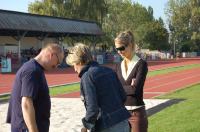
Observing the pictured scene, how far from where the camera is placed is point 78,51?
4.88m

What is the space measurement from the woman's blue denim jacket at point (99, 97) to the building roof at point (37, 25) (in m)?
38.8

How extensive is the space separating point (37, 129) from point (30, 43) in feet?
178

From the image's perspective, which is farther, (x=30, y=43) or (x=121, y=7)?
(x=121, y=7)

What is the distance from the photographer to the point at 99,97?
4887 mm

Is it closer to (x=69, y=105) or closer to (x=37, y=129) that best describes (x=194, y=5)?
(x=69, y=105)

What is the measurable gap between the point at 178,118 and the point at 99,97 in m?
7.15

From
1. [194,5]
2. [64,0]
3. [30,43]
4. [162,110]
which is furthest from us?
[194,5]

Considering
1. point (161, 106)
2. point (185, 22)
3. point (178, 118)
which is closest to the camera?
point (178, 118)

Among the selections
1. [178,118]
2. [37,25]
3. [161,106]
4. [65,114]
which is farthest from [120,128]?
[37,25]

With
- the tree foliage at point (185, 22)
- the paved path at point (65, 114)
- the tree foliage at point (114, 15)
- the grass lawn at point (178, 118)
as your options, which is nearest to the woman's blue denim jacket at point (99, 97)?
the grass lawn at point (178, 118)

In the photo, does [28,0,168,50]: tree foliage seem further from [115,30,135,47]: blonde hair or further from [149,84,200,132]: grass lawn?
[115,30,135,47]: blonde hair

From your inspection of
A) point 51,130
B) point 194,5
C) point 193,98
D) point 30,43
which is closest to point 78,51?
point 51,130

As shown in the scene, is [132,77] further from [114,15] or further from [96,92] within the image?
[114,15]

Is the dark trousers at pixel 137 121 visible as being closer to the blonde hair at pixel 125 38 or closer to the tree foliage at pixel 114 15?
the blonde hair at pixel 125 38
